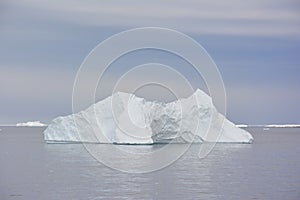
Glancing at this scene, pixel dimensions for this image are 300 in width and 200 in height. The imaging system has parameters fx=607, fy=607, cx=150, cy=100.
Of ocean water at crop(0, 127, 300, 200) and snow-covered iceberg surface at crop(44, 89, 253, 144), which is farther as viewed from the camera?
snow-covered iceberg surface at crop(44, 89, 253, 144)

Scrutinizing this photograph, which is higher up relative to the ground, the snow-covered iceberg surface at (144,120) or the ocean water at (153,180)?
the snow-covered iceberg surface at (144,120)

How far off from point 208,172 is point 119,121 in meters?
13.4

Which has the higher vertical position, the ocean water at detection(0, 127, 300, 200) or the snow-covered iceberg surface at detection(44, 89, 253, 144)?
the snow-covered iceberg surface at detection(44, 89, 253, 144)

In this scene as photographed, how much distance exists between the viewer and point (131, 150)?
1914 inches

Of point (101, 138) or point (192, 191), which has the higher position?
Result: point (101, 138)

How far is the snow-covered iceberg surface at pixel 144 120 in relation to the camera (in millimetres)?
44781

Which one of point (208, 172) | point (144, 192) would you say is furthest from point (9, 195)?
point (208, 172)

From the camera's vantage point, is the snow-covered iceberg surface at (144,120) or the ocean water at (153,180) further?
the snow-covered iceberg surface at (144,120)

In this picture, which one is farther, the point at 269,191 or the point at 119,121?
the point at 119,121

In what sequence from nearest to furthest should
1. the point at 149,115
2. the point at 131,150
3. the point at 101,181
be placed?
1. the point at 101,181
2. the point at 149,115
3. the point at 131,150

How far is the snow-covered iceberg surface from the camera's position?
44781 millimetres

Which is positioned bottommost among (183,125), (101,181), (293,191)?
(293,191)

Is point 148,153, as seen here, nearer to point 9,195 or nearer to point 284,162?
point 284,162

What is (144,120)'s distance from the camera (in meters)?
44.8
